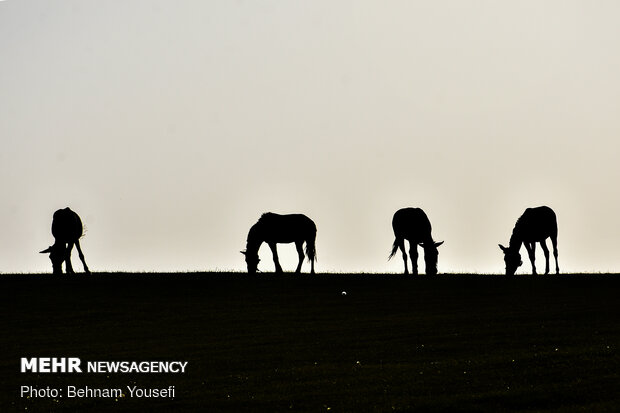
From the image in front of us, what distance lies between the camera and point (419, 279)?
4644cm

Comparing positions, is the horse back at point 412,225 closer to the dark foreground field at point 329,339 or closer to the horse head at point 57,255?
the dark foreground field at point 329,339

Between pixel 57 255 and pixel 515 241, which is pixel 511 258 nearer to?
pixel 515 241

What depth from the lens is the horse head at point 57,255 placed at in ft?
172

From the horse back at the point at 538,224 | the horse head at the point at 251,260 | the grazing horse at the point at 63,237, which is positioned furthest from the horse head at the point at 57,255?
the horse back at the point at 538,224

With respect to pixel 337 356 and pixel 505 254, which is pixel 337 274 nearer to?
pixel 505 254

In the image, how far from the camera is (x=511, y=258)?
54.1 metres

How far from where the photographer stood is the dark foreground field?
883 inches

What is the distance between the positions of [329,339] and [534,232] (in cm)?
2376

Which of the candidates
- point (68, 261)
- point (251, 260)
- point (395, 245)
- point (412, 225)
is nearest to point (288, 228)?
point (251, 260)

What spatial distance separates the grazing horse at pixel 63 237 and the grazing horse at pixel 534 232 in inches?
813

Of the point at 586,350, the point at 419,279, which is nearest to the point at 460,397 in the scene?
the point at 586,350

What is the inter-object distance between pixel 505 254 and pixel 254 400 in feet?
111

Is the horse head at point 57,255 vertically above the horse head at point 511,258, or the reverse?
the horse head at point 57,255

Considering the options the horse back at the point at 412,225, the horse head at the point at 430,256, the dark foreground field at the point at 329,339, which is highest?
the horse back at the point at 412,225
